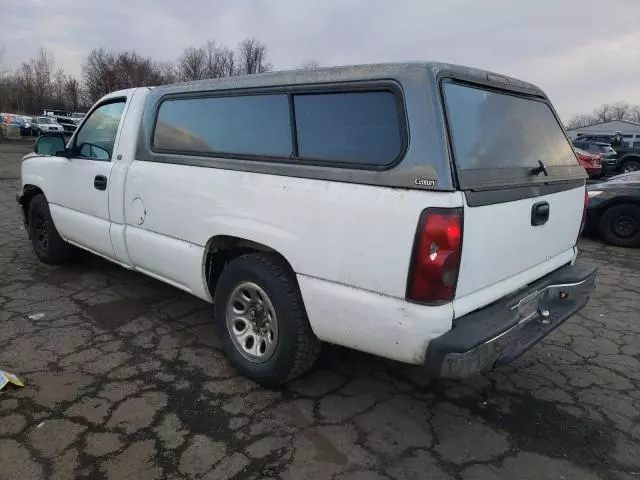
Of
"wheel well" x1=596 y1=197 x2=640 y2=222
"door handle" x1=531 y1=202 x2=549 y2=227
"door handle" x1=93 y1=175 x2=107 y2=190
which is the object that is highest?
"door handle" x1=93 y1=175 x2=107 y2=190

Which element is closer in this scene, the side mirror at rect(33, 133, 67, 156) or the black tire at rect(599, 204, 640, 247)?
the side mirror at rect(33, 133, 67, 156)

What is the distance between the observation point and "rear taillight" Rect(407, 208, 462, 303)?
2.17 metres

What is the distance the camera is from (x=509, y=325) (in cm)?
250

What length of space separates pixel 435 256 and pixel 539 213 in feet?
3.01

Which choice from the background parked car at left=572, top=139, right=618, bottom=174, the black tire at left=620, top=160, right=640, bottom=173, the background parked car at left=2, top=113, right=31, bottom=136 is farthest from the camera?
the background parked car at left=2, top=113, right=31, bottom=136

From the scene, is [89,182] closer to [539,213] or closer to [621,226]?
[539,213]

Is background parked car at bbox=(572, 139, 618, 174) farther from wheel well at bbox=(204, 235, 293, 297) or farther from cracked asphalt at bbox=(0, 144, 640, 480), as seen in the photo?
wheel well at bbox=(204, 235, 293, 297)

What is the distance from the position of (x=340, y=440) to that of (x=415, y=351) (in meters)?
0.71

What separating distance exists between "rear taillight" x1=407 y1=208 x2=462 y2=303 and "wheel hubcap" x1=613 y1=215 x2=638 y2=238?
6.64 m

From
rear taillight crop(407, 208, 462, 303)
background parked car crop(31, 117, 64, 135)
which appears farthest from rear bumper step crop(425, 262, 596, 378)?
background parked car crop(31, 117, 64, 135)

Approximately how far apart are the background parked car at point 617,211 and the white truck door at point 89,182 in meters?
6.79

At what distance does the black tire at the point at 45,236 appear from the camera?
200 inches

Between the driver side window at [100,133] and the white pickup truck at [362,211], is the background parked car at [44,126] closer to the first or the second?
the driver side window at [100,133]

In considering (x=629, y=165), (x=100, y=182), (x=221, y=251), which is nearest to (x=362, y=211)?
(x=221, y=251)
